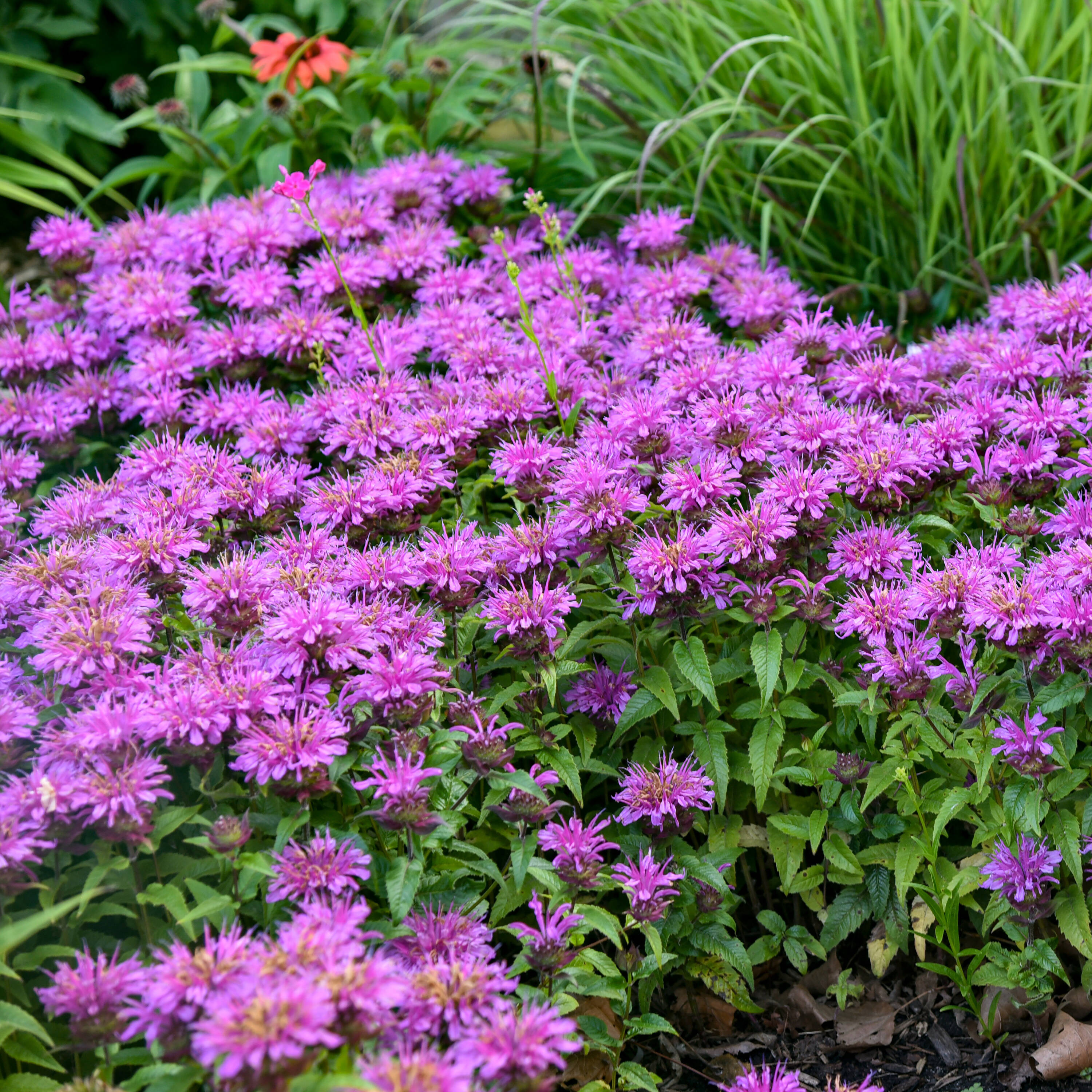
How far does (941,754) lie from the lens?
2256 mm

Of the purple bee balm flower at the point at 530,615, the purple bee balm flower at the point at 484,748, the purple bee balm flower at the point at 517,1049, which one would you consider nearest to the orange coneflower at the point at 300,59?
the purple bee balm flower at the point at 530,615

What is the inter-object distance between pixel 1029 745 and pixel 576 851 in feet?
2.65

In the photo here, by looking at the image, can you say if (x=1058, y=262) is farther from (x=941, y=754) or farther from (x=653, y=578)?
(x=653, y=578)

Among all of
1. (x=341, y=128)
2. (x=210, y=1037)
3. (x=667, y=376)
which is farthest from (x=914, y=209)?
(x=210, y=1037)

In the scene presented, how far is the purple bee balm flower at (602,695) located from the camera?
2.27m

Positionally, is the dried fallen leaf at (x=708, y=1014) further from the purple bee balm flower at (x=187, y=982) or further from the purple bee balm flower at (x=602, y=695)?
the purple bee balm flower at (x=187, y=982)

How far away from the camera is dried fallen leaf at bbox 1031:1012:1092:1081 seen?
82.4 inches

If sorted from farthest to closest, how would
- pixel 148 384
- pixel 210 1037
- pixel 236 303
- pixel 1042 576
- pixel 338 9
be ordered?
pixel 338 9 < pixel 236 303 < pixel 148 384 < pixel 1042 576 < pixel 210 1037

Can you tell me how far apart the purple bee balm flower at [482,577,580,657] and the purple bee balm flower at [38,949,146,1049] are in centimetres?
83

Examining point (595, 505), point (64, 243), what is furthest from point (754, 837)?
point (64, 243)

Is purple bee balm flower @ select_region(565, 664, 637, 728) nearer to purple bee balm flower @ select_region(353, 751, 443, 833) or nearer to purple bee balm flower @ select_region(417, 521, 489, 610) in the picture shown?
purple bee balm flower @ select_region(417, 521, 489, 610)

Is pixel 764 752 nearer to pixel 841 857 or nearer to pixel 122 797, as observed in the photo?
pixel 841 857

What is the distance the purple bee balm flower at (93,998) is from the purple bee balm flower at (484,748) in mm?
597

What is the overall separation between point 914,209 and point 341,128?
6.72 ft
